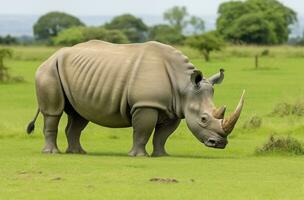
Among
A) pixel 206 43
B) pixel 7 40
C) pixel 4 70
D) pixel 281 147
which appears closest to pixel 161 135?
pixel 281 147

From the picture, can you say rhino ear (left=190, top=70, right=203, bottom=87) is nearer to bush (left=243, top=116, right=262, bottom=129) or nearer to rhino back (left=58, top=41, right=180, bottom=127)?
rhino back (left=58, top=41, right=180, bottom=127)

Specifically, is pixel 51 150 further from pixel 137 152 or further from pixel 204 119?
pixel 204 119

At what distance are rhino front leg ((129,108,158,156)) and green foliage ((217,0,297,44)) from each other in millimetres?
79096

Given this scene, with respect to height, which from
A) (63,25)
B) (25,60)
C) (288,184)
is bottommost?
(63,25)

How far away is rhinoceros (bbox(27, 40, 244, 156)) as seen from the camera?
16.5m

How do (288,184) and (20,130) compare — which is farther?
(20,130)

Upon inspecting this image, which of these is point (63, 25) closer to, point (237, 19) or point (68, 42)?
point (237, 19)

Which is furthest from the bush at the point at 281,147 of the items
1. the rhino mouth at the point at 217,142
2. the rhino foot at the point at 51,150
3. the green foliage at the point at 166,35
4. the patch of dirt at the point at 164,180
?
the green foliage at the point at 166,35

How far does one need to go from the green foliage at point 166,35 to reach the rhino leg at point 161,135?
76.3m

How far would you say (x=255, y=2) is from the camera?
106625 millimetres

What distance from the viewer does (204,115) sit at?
1636cm

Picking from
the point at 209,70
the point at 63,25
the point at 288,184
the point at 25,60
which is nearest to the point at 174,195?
the point at 288,184

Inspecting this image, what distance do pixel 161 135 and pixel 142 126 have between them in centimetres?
62

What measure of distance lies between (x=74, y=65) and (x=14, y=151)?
180 cm
